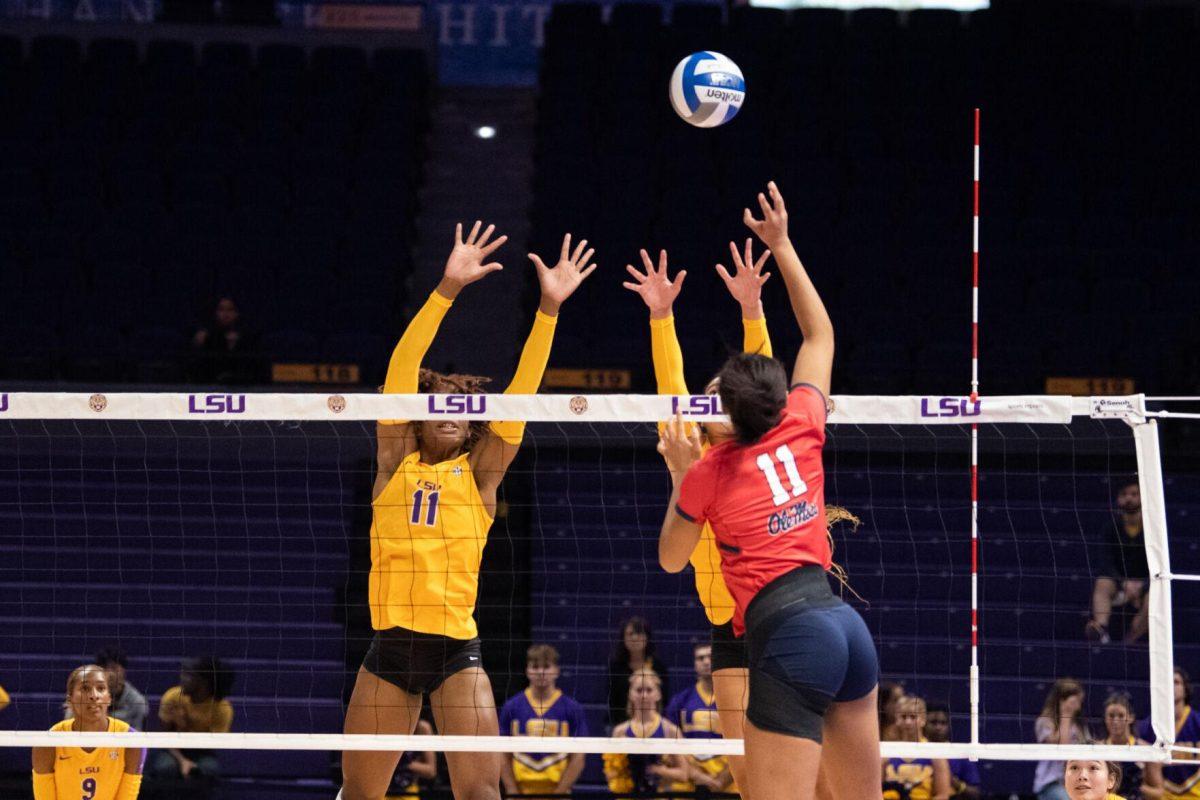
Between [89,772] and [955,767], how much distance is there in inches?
241

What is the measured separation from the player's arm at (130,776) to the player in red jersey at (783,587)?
16.0ft

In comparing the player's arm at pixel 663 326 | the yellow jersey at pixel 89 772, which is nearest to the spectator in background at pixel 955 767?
the player's arm at pixel 663 326

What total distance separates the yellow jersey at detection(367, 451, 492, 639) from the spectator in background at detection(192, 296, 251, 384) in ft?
26.5

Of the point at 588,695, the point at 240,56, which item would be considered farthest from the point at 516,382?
the point at 240,56

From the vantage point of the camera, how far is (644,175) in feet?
54.1

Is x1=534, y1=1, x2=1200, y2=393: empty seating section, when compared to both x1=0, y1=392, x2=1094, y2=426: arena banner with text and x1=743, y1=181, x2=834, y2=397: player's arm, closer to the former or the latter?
x1=0, y1=392, x2=1094, y2=426: arena banner with text

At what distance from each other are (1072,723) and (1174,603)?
176 inches

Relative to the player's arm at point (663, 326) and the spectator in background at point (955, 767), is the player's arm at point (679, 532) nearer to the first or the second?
the player's arm at point (663, 326)

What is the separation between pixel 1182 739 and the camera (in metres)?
10.7

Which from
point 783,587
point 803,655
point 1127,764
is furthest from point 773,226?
point 1127,764

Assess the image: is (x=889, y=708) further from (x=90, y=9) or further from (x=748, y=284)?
(x=90, y=9)

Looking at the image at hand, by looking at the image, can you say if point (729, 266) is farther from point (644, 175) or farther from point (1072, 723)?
point (1072, 723)

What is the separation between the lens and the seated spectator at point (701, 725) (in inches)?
416

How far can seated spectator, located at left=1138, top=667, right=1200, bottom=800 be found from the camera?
34.6 feet
